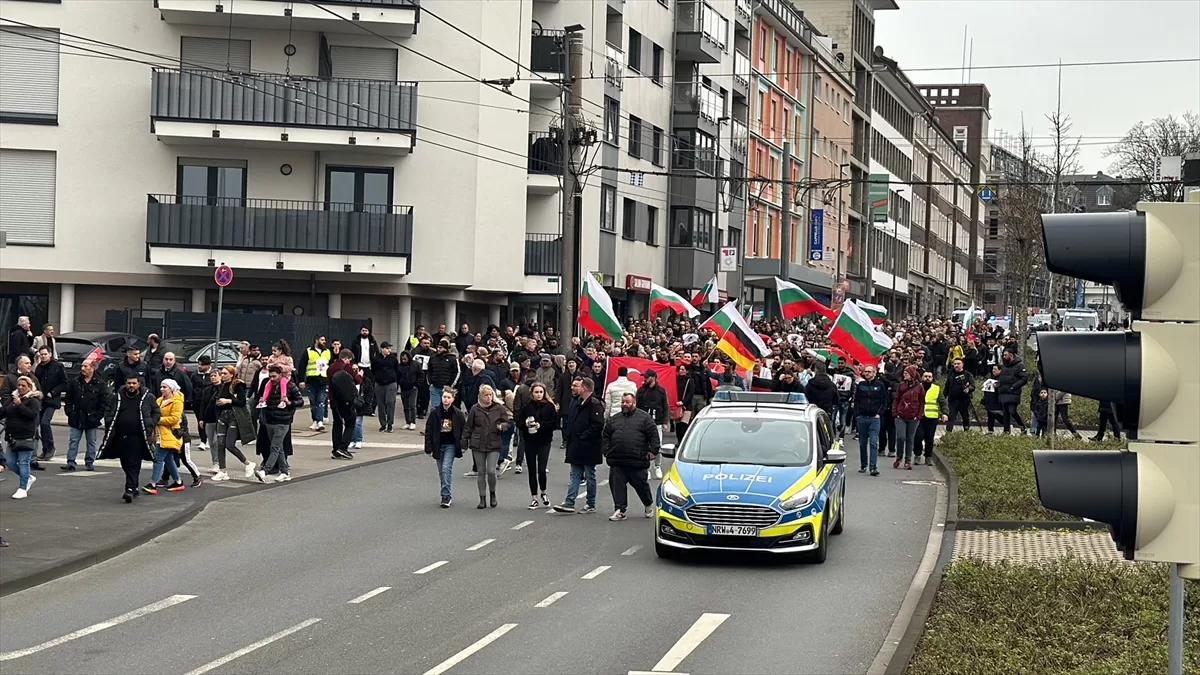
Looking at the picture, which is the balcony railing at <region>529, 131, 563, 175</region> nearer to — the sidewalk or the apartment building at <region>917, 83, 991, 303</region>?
the sidewalk

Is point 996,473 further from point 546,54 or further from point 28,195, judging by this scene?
point 28,195

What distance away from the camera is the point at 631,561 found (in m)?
16.4

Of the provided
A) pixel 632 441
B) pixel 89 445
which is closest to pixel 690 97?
pixel 89 445

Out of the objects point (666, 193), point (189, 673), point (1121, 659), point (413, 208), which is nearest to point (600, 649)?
point (189, 673)

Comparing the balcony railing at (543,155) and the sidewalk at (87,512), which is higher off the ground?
the balcony railing at (543,155)

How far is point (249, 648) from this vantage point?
11.7 m

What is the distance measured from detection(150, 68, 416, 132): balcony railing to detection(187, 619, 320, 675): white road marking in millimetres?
27862

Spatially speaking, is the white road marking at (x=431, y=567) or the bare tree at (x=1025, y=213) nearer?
the white road marking at (x=431, y=567)

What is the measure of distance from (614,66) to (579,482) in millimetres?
33522

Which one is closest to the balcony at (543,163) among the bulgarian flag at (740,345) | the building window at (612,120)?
the building window at (612,120)

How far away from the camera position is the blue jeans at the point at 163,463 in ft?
66.3

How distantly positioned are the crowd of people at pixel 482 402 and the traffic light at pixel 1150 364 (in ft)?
30.4

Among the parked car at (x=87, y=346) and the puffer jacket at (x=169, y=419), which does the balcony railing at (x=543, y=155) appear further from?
the puffer jacket at (x=169, y=419)

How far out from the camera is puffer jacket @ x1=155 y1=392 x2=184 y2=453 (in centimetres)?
1994
